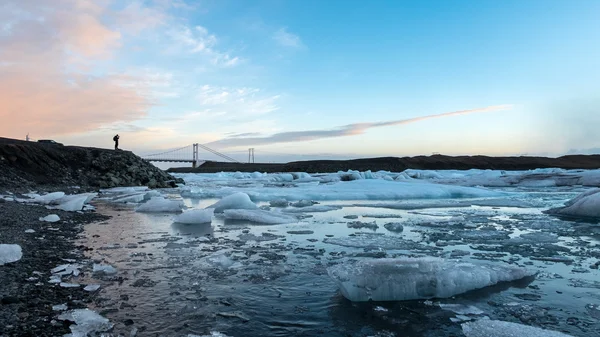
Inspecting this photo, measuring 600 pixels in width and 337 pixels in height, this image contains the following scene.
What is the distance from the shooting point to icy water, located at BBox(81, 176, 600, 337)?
2.49 m

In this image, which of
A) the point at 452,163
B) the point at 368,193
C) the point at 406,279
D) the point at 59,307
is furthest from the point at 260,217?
the point at 452,163

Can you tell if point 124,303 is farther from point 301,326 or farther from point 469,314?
point 469,314

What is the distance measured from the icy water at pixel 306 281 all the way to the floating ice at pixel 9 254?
2.25 ft

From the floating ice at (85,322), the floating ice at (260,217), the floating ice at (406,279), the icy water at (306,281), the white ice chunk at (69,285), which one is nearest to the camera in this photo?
the floating ice at (85,322)

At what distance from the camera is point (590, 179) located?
20.2 metres

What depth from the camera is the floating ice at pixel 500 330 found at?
2252 millimetres

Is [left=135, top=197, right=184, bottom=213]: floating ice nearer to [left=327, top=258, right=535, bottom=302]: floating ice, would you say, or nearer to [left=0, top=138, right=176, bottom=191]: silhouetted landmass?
[left=327, top=258, right=535, bottom=302]: floating ice

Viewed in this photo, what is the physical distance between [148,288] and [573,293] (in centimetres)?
340

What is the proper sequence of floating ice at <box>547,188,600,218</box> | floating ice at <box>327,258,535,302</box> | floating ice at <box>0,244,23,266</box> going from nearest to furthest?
1. floating ice at <box>327,258,535,302</box>
2. floating ice at <box>0,244,23,266</box>
3. floating ice at <box>547,188,600,218</box>

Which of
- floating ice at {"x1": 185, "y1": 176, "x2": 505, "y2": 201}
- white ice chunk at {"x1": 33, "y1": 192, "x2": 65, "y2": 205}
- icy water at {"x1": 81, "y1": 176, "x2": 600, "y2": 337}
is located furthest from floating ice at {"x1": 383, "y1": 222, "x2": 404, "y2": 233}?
white ice chunk at {"x1": 33, "y1": 192, "x2": 65, "y2": 205}

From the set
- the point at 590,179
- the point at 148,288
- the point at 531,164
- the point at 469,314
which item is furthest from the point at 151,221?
the point at 531,164

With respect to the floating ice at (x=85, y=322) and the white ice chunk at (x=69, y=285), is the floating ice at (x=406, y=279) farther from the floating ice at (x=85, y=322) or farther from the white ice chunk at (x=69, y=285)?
the white ice chunk at (x=69, y=285)

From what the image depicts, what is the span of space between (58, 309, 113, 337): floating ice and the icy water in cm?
8

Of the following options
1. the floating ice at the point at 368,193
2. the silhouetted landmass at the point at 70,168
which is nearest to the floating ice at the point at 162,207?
the floating ice at the point at 368,193
